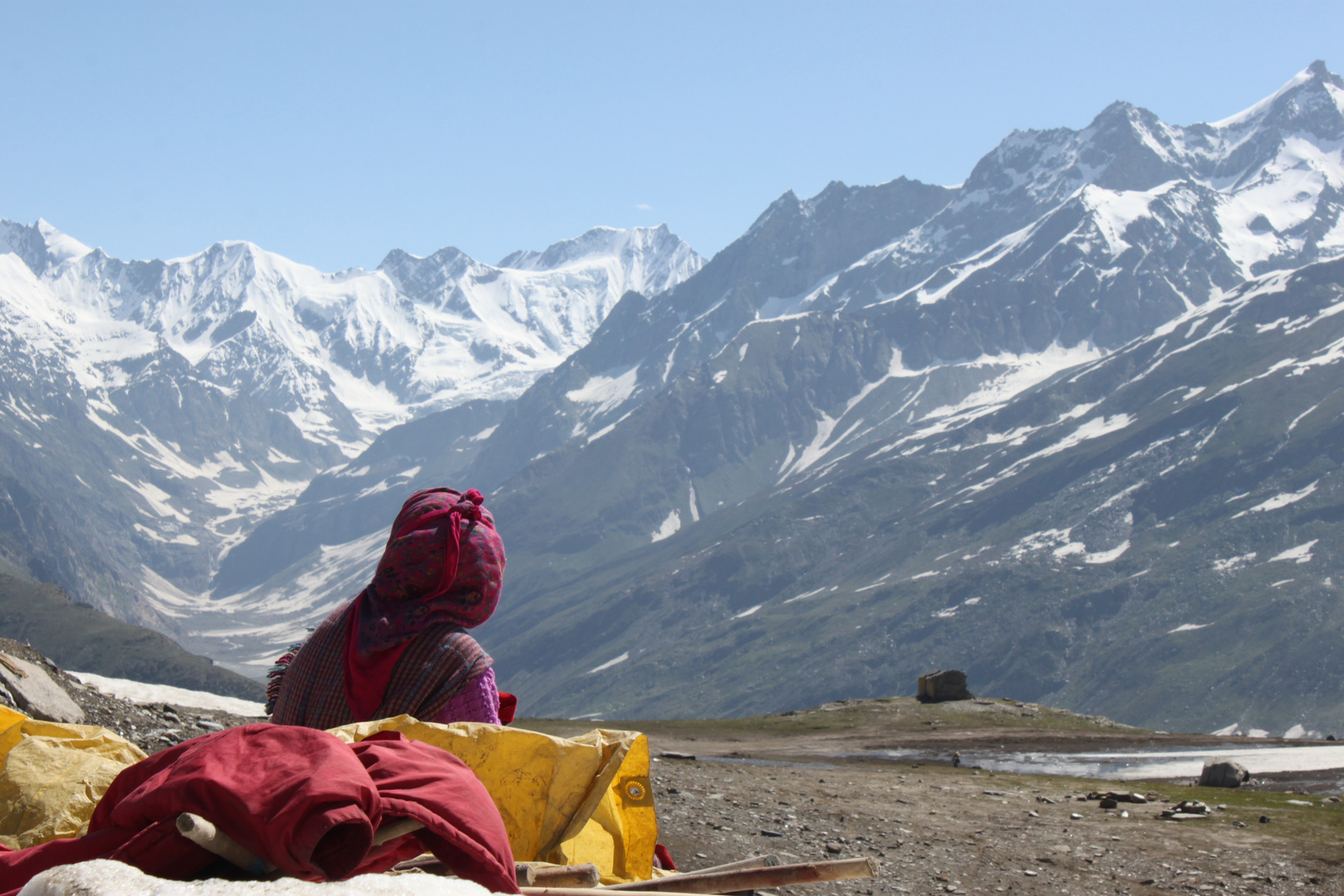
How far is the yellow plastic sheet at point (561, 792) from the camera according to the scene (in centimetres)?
646

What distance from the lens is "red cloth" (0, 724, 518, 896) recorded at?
4262mm

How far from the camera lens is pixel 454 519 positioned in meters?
7.06

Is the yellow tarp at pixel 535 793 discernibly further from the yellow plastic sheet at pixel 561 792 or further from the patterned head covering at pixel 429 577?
the patterned head covering at pixel 429 577

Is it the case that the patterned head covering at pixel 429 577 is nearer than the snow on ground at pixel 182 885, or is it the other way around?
the snow on ground at pixel 182 885

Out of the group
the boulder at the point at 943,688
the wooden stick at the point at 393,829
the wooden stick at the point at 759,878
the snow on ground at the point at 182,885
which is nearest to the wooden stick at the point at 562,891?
the wooden stick at the point at 759,878

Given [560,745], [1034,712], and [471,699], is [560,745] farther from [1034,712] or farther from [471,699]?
[1034,712]

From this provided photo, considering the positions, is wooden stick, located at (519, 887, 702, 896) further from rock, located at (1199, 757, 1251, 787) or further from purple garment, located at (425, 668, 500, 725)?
rock, located at (1199, 757, 1251, 787)

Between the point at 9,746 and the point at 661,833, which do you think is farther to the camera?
the point at 661,833

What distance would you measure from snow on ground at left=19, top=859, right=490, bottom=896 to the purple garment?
9.10 ft

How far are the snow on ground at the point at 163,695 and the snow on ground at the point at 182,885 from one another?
2067 centimetres

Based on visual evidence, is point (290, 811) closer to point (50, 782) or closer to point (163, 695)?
point (50, 782)

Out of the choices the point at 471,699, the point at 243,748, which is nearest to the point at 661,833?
the point at 471,699

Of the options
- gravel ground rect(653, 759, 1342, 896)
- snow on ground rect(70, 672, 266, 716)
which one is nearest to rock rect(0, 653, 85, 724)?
snow on ground rect(70, 672, 266, 716)

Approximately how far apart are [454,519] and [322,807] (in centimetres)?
288
